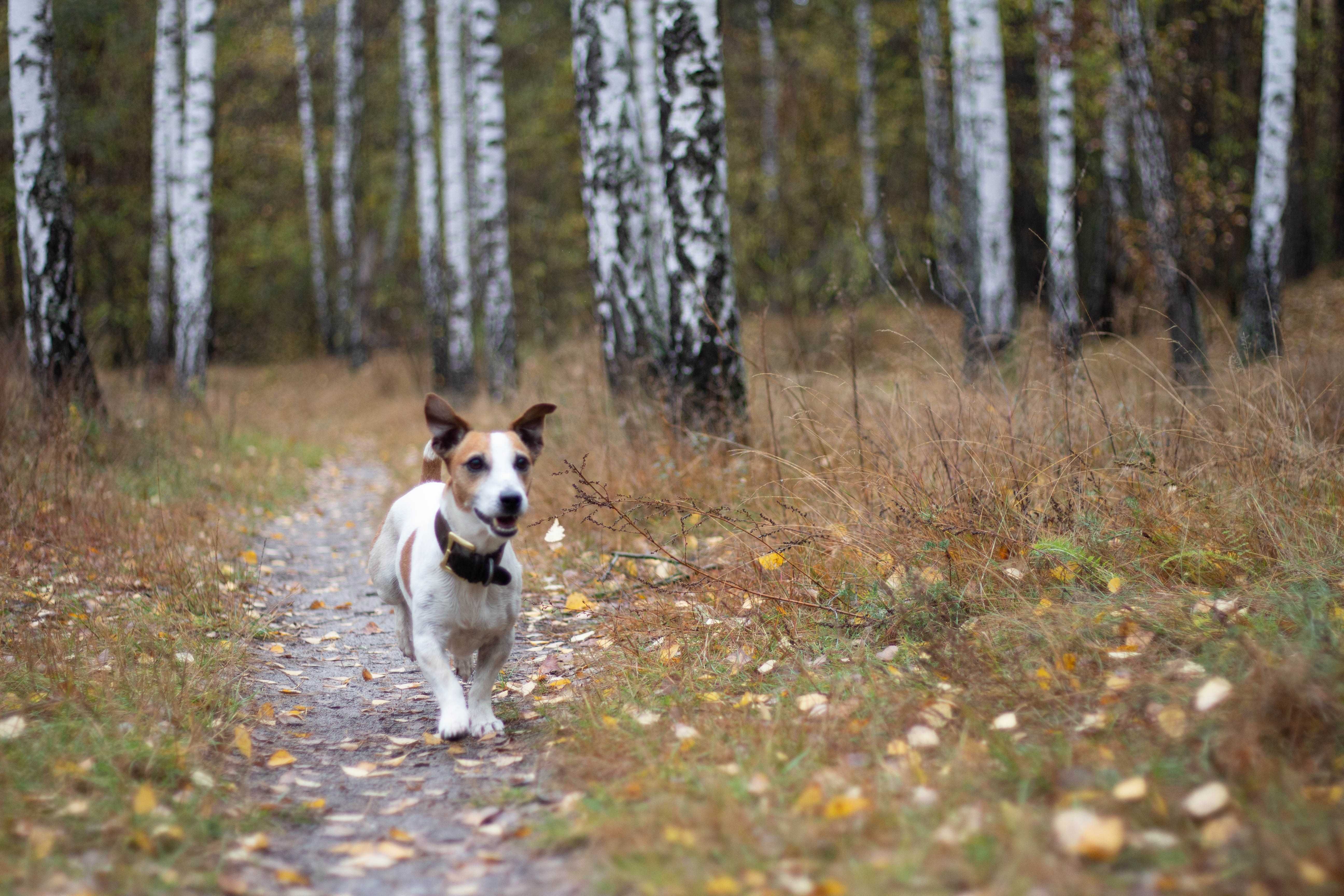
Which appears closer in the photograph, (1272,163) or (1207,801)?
(1207,801)

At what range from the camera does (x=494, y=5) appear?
45.2 feet

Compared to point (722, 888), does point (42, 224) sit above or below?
above

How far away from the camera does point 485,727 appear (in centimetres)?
394

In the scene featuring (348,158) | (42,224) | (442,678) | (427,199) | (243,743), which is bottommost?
(243,743)

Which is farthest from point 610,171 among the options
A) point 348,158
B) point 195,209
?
point 348,158

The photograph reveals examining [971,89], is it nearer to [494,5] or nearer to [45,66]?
[494,5]

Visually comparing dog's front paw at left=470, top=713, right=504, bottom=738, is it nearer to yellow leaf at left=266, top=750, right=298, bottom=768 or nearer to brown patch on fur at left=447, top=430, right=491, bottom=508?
yellow leaf at left=266, top=750, right=298, bottom=768

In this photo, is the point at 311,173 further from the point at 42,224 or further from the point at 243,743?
the point at 243,743

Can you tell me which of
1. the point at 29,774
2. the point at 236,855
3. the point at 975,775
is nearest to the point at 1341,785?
the point at 975,775

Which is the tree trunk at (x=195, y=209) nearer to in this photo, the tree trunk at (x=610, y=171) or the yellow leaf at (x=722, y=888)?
the tree trunk at (x=610, y=171)

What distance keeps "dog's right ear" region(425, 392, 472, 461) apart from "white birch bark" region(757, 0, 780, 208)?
17313 millimetres

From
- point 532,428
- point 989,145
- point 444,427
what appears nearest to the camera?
point 444,427

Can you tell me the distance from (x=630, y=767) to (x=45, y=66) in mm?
8586

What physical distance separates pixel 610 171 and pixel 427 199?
9.30 m
